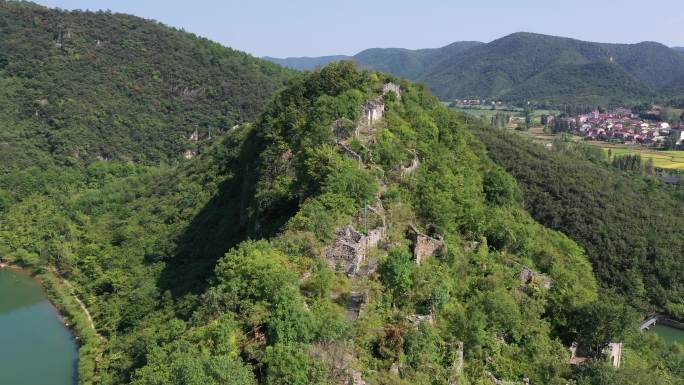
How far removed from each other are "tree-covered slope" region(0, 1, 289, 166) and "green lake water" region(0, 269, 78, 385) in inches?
1117

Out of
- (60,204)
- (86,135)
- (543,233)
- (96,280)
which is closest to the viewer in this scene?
(543,233)

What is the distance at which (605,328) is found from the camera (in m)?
20.0

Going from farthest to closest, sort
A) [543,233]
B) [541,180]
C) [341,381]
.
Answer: [541,180]
[543,233]
[341,381]

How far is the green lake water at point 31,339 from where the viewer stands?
3356 centimetres

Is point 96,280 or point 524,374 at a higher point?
point 524,374

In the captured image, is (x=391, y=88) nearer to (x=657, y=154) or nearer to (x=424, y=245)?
(x=424, y=245)

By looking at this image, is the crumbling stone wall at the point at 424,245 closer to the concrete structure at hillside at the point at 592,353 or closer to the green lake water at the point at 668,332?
the concrete structure at hillside at the point at 592,353

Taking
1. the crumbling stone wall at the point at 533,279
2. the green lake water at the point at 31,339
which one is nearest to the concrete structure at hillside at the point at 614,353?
the crumbling stone wall at the point at 533,279

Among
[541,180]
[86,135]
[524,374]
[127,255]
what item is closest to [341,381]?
[524,374]

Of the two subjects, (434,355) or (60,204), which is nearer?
(434,355)

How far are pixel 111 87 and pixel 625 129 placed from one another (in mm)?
110740

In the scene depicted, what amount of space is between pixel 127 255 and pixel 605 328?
34126 millimetres

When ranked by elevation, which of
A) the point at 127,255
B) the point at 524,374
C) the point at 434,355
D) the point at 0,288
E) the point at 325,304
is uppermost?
the point at 325,304

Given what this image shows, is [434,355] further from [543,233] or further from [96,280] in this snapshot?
[96,280]
